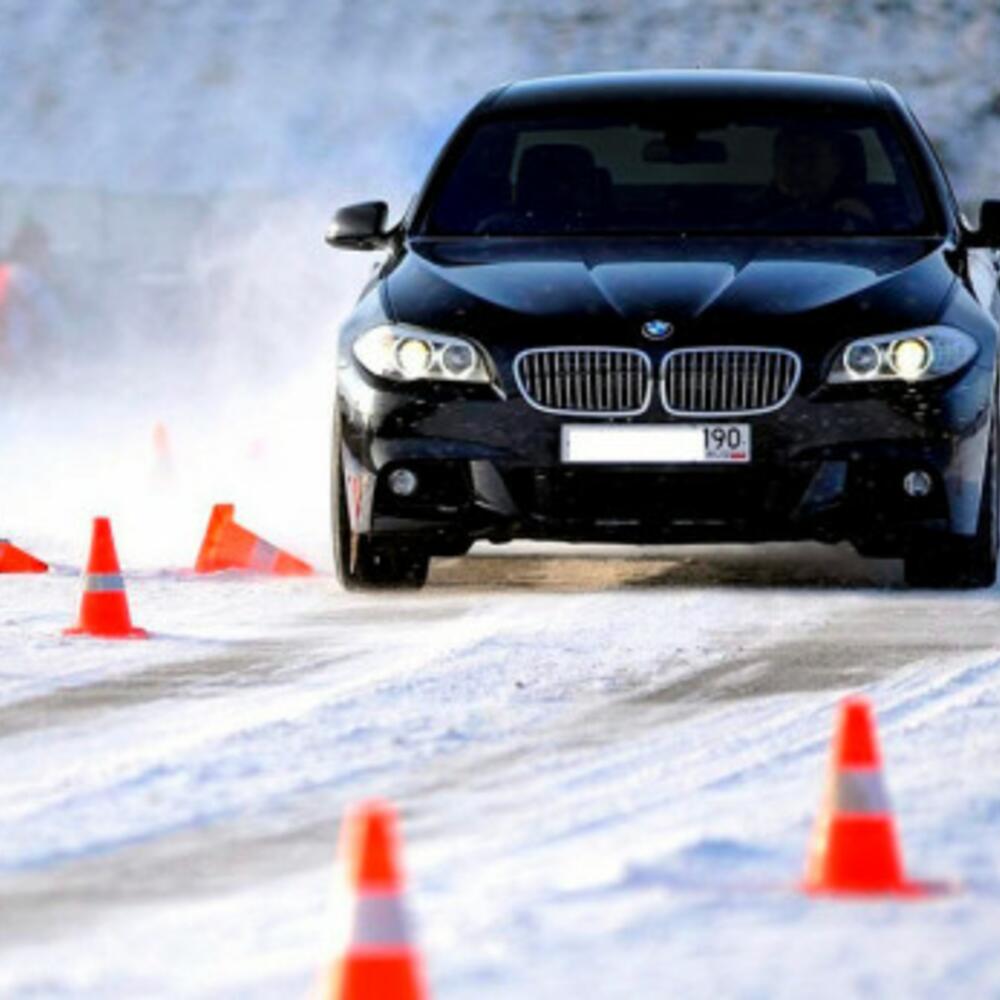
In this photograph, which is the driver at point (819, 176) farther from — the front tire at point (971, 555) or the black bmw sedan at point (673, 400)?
the front tire at point (971, 555)

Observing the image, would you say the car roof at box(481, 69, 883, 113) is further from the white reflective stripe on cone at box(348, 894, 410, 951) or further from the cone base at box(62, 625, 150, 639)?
the white reflective stripe on cone at box(348, 894, 410, 951)

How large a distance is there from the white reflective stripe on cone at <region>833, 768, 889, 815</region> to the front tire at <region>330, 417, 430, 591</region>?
249 inches

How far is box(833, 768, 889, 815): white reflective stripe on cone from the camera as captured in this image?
7168 millimetres

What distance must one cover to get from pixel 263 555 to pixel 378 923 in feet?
29.6

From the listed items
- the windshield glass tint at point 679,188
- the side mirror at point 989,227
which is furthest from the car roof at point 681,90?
the side mirror at point 989,227

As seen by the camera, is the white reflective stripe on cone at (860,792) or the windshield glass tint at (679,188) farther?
the windshield glass tint at (679,188)

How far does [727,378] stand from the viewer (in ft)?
42.7

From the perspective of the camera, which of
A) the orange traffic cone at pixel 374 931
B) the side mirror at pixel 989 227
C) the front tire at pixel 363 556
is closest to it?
the orange traffic cone at pixel 374 931

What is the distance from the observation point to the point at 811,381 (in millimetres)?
13000

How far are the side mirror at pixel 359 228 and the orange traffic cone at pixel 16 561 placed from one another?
1636mm

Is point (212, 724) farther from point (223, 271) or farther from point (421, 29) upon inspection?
point (421, 29)

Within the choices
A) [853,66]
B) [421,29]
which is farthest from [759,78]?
[421,29]

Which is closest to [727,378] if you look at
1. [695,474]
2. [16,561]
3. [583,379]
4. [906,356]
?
[695,474]

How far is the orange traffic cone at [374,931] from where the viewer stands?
230 inches
